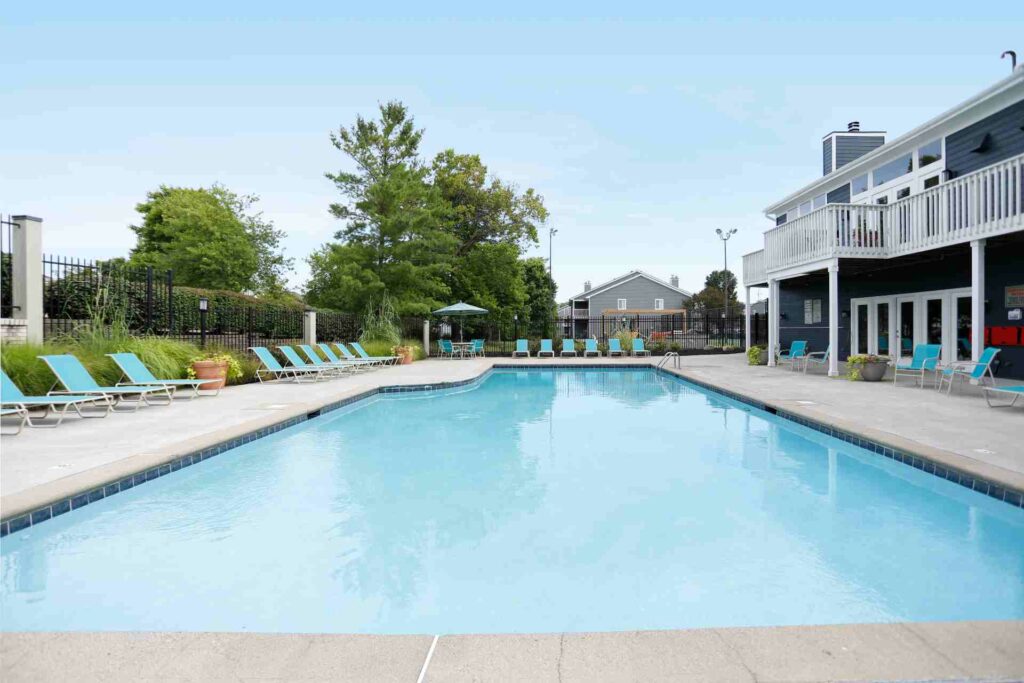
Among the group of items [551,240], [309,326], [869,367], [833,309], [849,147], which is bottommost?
[869,367]

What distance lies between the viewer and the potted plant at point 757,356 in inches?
655

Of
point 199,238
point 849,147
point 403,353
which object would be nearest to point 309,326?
point 403,353

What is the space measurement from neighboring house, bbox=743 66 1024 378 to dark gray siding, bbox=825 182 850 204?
0.05 m

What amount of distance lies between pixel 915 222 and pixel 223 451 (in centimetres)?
1237

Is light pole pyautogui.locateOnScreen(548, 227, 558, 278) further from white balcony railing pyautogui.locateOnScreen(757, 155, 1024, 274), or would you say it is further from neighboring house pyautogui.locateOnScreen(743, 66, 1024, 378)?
white balcony railing pyautogui.locateOnScreen(757, 155, 1024, 274)

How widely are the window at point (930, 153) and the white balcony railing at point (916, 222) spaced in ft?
5.48

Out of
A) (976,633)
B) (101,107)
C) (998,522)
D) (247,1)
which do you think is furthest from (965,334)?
(101,107)

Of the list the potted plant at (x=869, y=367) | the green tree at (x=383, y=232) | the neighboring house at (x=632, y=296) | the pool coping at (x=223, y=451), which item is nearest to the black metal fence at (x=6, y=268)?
the pool coping at (x=223, y=451)

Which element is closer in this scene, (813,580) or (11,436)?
(813,580)

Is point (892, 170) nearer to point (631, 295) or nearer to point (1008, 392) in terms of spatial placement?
point (1008, 392)

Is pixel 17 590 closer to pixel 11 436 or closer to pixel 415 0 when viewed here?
pixel 11 436

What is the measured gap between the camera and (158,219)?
35250 mm

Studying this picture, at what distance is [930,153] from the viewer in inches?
502

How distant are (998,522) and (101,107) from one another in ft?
60.0
